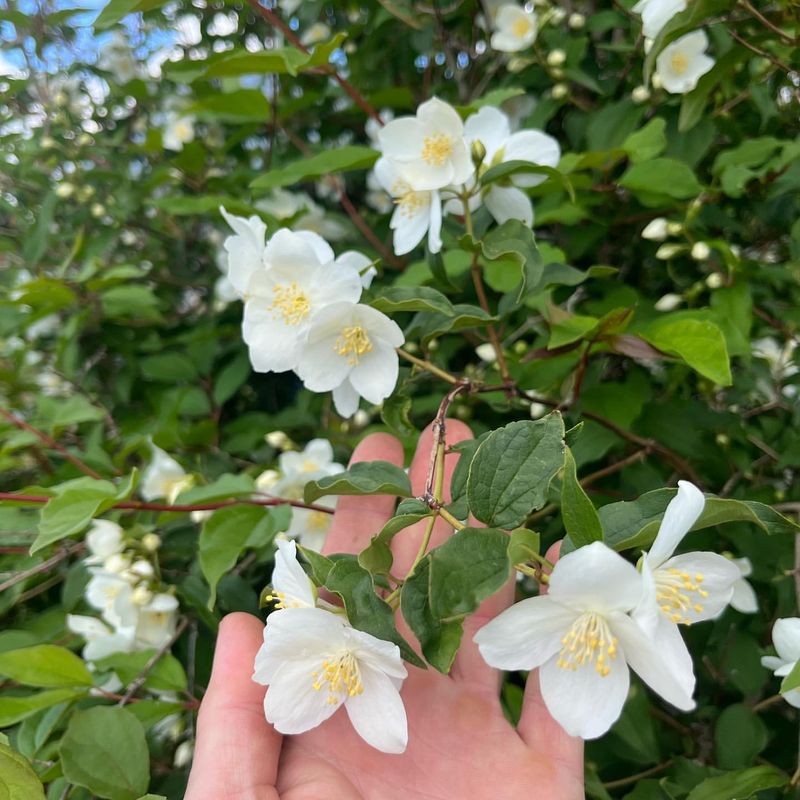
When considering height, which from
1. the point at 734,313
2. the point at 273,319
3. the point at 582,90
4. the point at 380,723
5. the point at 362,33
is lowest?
the point at 380,723

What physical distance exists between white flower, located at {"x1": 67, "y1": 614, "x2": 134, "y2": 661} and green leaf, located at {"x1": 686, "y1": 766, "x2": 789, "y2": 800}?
1.06 m

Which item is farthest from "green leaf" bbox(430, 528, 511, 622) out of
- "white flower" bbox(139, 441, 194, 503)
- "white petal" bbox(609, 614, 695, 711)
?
"white flower" bbox(139, 441, 194, 503)

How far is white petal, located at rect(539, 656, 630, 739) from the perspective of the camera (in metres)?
0.79

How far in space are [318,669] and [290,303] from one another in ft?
1.84

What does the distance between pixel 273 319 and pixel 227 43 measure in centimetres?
181

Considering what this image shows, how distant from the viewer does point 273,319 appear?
1.14m

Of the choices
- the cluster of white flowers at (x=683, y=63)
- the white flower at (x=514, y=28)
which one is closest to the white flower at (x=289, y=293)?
the cluster of white flowers at (x=683, y=63)

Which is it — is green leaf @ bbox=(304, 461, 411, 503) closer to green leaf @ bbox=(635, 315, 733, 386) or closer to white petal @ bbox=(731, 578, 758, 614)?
green leaf @ bbox=(635, 315, 733, 386)

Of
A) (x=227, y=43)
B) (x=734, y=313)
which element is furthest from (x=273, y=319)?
(x=227, y=43)

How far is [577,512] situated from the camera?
27.6 inches

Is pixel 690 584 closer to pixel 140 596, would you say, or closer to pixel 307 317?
pixel 307 317

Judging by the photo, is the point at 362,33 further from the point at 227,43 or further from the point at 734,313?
Result: the point at 734,313

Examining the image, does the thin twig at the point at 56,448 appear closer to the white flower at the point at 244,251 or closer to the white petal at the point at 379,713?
the white flower at the point at 244,251

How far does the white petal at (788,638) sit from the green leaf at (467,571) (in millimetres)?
495
